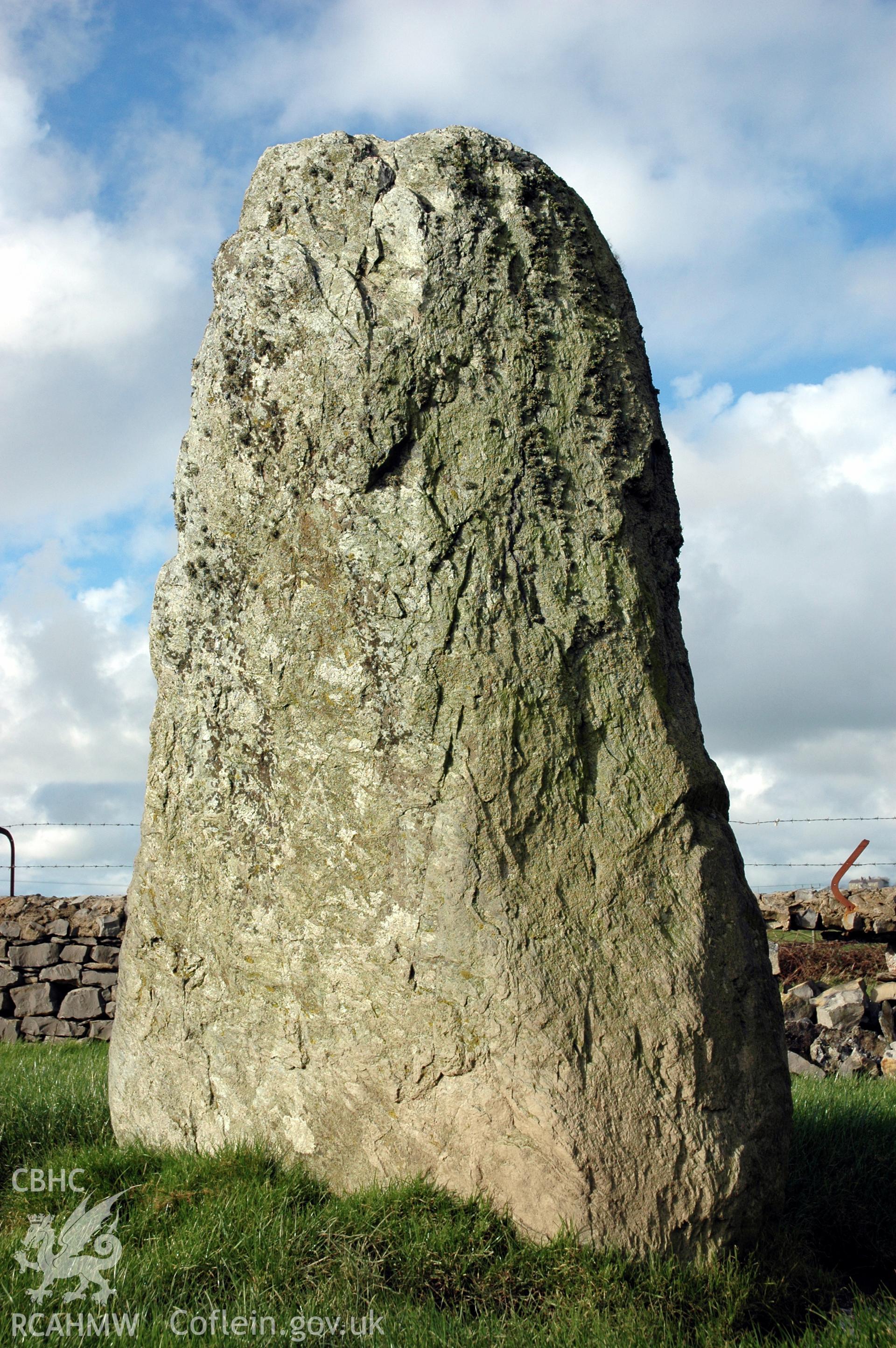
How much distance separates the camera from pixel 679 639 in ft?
15.4

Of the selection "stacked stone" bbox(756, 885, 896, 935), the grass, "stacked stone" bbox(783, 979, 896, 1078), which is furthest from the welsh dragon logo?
"stacked stone" bbox(756, 885, 896, 935)

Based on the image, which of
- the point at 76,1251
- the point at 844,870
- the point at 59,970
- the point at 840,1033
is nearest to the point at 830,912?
the point at 844,870

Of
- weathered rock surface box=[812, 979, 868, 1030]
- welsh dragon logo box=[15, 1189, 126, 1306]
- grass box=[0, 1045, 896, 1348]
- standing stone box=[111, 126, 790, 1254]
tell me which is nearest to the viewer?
grass box=[0, 1045, 896, 1348]

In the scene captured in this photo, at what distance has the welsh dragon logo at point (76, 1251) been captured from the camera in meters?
3.57

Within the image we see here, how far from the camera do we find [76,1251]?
3816 mm

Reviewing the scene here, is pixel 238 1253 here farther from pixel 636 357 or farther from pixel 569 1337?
pixel 636 357

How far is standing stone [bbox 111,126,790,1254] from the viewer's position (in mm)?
3902

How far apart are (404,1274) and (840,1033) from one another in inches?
258

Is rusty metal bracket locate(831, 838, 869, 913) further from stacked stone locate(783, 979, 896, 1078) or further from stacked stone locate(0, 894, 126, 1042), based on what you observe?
stacked stone locate(0, 894, 126, 1042)

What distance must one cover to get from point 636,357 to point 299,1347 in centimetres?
A: 401

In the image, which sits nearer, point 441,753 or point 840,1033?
point 441,753

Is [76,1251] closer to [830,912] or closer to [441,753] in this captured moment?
[441,753]

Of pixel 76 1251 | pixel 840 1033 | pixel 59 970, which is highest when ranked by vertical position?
pixel 59 970

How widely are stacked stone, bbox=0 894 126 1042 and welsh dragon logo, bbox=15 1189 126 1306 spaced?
7760 mm
